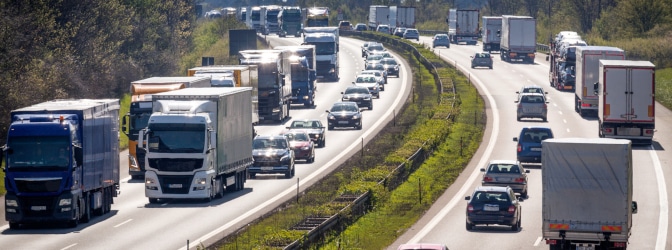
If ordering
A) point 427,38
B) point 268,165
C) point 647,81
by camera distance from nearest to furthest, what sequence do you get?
point 268,165, point 647,81, point 427,38

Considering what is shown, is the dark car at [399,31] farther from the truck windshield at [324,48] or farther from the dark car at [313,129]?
the dark car at [313,129]

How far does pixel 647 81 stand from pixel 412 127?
1386cm

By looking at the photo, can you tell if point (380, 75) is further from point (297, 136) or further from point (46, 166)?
point (46, 166)

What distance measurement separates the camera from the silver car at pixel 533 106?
7006cm

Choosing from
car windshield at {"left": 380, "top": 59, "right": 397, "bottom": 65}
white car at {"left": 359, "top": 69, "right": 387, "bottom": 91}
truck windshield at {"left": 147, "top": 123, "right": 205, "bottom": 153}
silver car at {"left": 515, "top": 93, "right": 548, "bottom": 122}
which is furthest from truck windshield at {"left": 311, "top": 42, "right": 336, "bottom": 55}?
truck windshield at {"left": 147, "top": 123, "right": 205, "bottom": 153}

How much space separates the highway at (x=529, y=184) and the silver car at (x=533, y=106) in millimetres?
579

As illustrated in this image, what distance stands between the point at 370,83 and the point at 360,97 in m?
8.99

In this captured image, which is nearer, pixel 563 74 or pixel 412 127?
pixel 412 127

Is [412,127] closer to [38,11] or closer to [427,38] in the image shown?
[38,11]

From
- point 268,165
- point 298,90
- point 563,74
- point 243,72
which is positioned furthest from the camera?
point 563,74

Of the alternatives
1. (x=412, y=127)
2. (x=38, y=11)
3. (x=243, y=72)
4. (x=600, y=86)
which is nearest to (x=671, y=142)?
(x=600, y=86)

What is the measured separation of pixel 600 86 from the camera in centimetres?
5984

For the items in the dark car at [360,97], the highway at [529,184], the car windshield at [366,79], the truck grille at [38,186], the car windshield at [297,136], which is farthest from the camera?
the car windshield at [366,79]

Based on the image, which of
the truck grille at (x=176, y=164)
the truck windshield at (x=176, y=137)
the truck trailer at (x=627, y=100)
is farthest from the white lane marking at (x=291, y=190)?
the truck trailer at (x=627, y=100)
